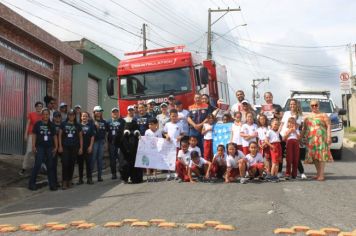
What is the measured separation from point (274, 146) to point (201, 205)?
9.99 feet

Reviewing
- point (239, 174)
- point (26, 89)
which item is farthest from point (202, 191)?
point (26, 89)

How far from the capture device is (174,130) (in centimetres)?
1092

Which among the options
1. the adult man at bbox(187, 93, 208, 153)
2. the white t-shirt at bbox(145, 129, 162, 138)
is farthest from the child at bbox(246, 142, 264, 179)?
the white t-shirt at bbox(145, 129, 162, 138)

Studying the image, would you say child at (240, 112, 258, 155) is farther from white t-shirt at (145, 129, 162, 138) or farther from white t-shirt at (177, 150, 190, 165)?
white t-shirt at (145, 129, 162, 138)

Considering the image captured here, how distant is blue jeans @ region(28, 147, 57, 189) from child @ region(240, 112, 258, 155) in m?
4.15

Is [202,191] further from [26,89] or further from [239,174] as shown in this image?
[26,89]

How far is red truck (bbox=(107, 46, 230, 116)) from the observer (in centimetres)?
1346

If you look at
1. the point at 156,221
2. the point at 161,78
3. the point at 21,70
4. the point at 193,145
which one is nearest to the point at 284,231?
the point at 156,221

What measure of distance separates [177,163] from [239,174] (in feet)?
4.38

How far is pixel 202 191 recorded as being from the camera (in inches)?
348

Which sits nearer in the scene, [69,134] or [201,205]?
[201,205]

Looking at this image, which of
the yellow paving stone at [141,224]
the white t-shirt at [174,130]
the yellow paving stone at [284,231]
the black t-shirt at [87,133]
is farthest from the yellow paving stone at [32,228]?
the white t-shirt at [174,130]

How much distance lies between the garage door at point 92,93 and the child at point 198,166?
14.0 metres

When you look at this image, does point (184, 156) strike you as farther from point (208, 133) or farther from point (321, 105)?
point (321, 105)
